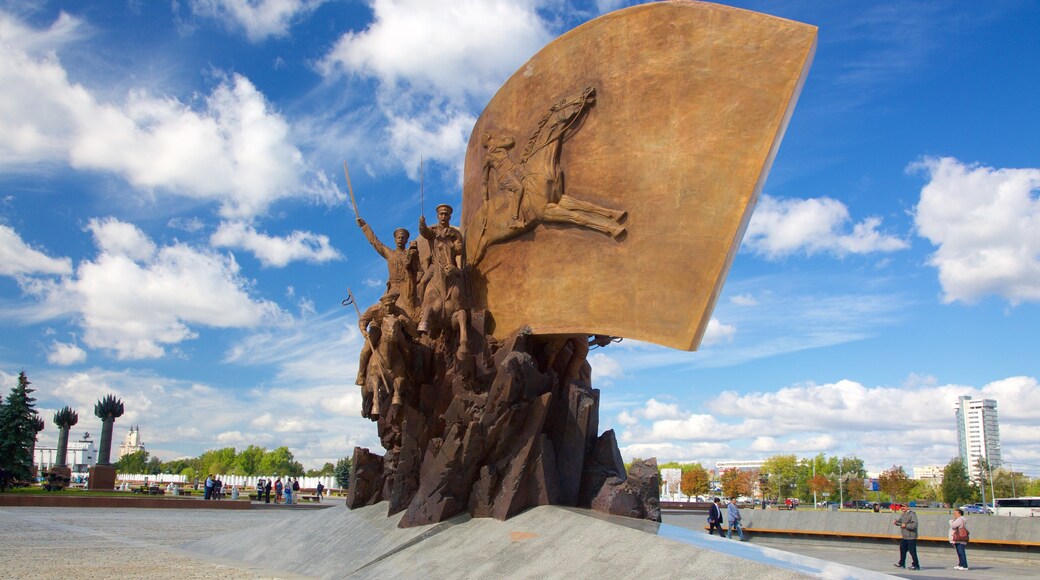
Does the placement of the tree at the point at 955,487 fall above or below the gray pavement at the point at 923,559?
below

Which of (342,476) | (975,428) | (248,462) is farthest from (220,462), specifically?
(975,428)

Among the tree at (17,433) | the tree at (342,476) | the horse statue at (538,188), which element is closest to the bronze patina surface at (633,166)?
the horse statue at (538,188)

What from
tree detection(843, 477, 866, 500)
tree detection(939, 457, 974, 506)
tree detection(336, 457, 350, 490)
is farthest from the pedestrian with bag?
tree detection(843, 477, 866, 500)

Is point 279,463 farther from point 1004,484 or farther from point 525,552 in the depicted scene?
point 525,552

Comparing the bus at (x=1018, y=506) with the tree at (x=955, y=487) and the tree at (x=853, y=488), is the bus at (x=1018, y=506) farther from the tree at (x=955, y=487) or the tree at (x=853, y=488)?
the tree at (x=853, y=488)

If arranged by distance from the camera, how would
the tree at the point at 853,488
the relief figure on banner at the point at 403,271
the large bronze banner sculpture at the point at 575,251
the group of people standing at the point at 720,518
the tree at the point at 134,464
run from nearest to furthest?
1. the large bronze banner sculpture at the point at 575,251
2. the relief figure on banner at the point at 403,271
3. the group of people standing at the point at 720,518
4. the tree at the point at 853,488
5. the tree at the point at 134,464

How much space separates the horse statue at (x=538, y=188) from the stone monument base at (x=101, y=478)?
105ft

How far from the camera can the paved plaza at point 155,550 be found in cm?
1074

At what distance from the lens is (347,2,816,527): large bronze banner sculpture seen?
9.99 metres

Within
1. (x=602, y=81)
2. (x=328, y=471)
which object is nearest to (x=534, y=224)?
(x=602, y=81)

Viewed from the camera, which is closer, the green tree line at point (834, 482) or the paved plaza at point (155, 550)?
the paved plaza at point (155, 550)

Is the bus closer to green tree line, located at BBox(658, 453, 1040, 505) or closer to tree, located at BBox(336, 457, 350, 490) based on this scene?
green tree line, located at BBox(658, 453, 1040, 505)

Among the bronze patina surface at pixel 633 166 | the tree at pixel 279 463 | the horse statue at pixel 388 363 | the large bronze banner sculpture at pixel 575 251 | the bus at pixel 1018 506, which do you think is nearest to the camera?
the bronze patina surface at pixel 633 166

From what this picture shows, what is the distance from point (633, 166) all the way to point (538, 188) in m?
1.53
